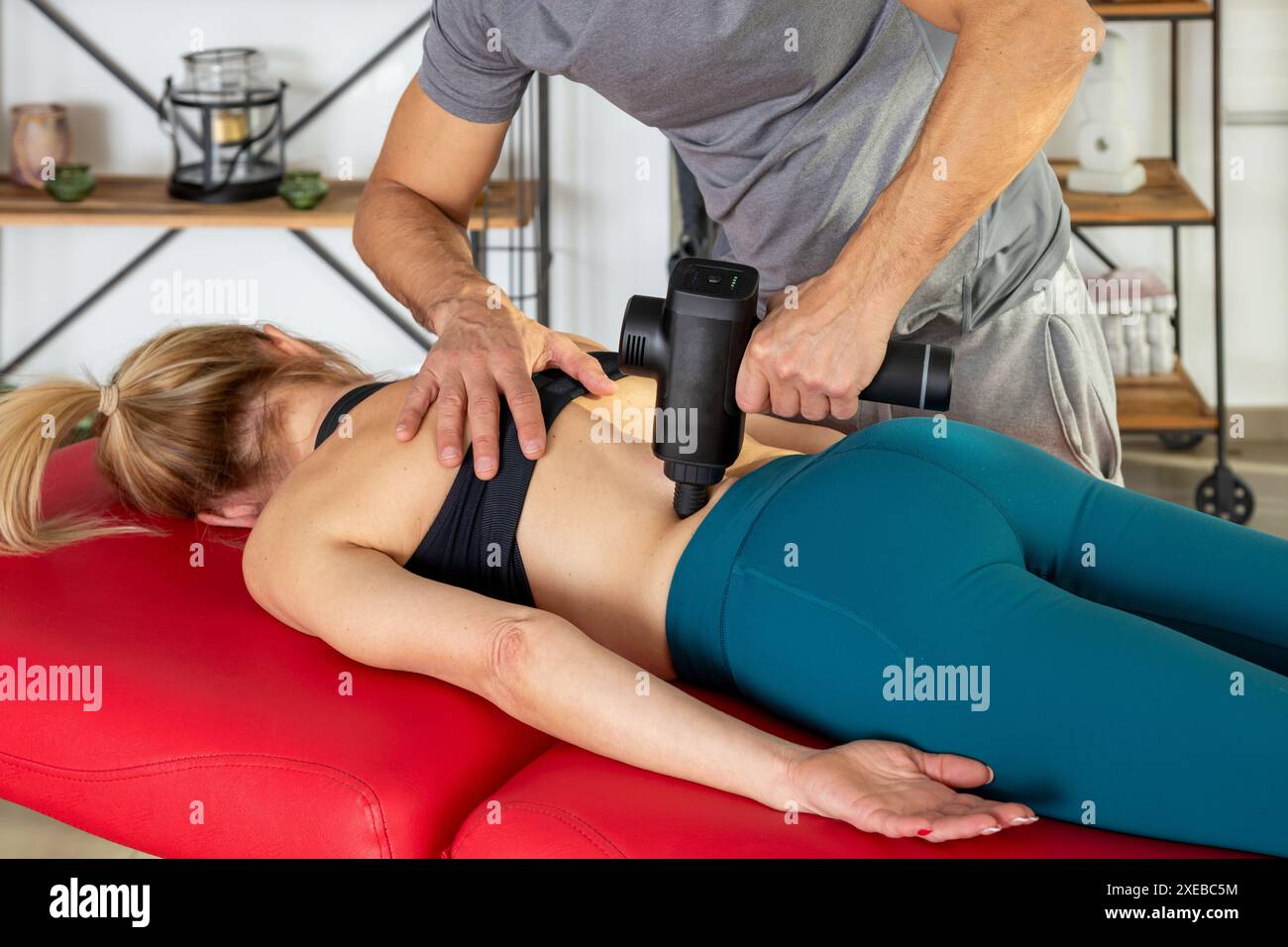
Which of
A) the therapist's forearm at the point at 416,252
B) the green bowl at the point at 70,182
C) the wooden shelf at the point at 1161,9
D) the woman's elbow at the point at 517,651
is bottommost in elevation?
the woman's elbow at the point at 517,651

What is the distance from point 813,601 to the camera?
126cm

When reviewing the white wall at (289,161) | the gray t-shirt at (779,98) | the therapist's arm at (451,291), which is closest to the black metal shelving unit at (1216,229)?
the white wall at (289,161)

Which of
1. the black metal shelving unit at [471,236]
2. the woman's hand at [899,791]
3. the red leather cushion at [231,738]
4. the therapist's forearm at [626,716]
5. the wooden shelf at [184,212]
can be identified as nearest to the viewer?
the woman's hand at [899,791]

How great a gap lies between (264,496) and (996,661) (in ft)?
3.29

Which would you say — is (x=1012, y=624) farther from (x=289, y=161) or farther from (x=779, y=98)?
(x=289, y=161)

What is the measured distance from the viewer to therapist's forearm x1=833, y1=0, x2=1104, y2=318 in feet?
4.29

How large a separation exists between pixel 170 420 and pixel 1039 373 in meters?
1.10

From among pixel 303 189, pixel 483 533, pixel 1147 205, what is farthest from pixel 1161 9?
pixel 483 533

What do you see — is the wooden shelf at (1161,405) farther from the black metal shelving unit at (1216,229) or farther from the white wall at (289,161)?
the white wall at (289,161)

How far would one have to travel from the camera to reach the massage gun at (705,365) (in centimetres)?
131

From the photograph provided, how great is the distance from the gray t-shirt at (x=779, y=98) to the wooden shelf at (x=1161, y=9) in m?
1.46

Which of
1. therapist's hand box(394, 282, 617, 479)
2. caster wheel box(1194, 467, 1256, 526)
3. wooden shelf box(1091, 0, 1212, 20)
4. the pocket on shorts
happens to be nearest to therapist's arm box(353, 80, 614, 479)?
therapist's hand box(394, 282, 617, 479)

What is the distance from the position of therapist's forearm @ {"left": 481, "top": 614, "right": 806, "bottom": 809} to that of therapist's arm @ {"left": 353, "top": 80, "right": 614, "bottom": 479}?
242 millimetres
